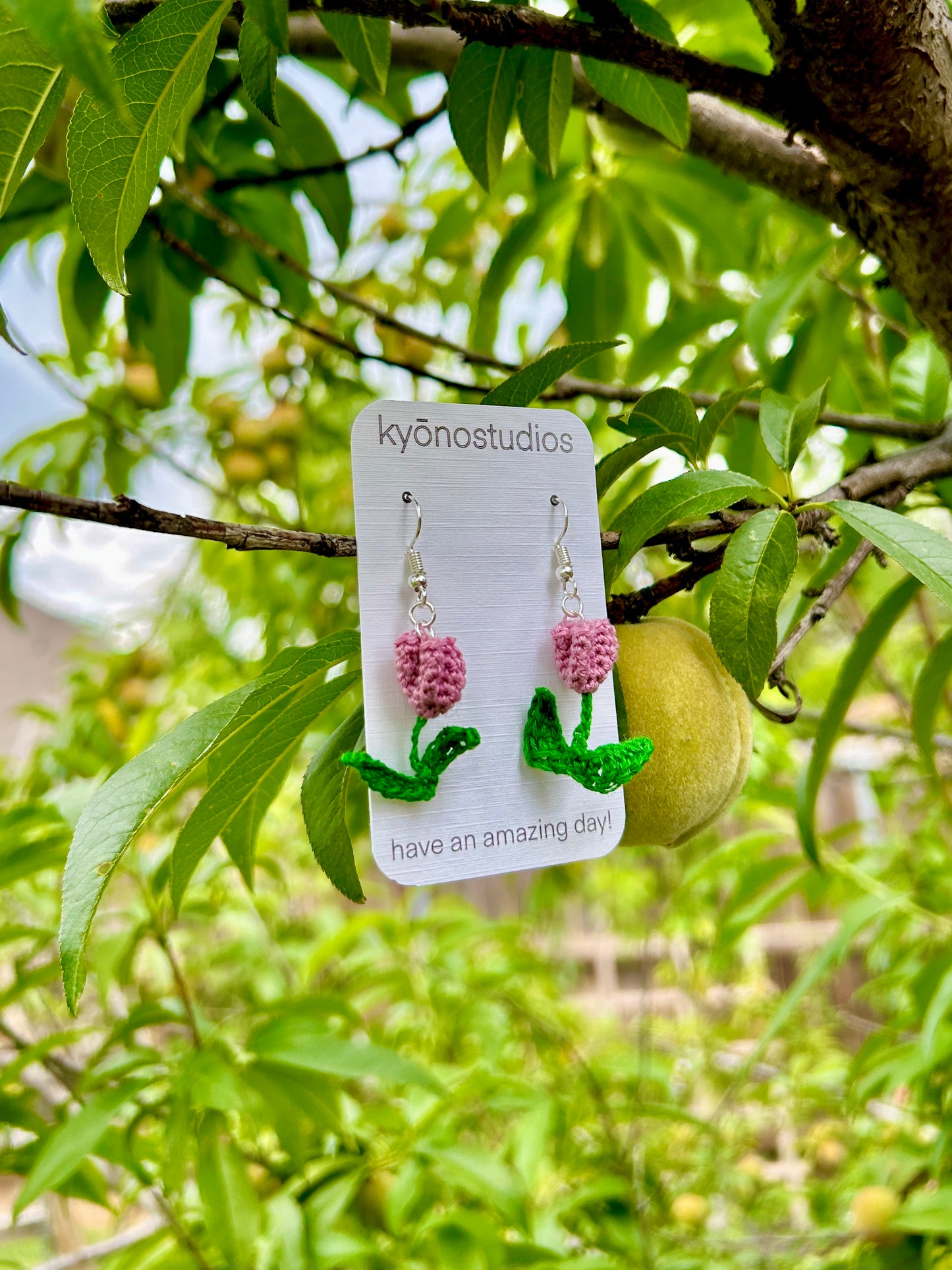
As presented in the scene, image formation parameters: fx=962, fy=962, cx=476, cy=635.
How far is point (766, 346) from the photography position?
0.78 metres

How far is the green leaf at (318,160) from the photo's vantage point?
857mm

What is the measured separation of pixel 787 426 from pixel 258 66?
29cm

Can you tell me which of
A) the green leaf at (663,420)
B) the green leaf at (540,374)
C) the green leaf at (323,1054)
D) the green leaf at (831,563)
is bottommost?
the green leaf at (323,1054)

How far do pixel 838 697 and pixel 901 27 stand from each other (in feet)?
1.24

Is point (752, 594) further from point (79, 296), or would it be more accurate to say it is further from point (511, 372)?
point (79, 296)

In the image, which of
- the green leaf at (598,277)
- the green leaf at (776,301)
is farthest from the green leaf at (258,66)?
the green leaf at (598,277)

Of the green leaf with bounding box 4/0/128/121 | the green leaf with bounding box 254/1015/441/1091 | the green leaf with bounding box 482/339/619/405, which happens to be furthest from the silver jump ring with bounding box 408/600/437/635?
the green leaf with bounding box 254/1015/441/1091

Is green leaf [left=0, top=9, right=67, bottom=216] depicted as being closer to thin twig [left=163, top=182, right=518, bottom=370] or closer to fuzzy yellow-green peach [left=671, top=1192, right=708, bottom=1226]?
thin twig [left=163, top=182, right=518, bottom=370]

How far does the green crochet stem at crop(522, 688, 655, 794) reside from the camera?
0.38 metres

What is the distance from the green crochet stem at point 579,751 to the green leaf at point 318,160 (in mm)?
623

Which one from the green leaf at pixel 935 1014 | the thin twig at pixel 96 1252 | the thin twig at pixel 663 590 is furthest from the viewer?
the thin twig at pixel 96 1252

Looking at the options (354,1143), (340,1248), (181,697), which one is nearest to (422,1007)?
(354,1143)

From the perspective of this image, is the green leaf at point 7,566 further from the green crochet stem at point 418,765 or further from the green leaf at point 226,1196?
the green crochet stem at point 418,765

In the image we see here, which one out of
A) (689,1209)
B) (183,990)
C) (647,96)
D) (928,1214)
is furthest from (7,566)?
(689,1209)
